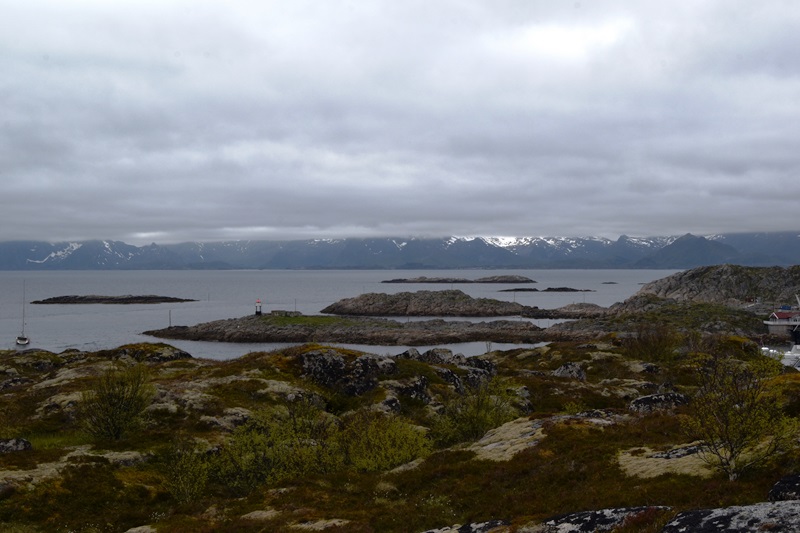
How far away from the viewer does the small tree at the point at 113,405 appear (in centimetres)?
4128

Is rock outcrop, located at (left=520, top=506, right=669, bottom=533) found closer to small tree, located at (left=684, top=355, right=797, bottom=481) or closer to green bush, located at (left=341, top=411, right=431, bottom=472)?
small tree, located at (left=684, top=355, right=797, bottom=481)

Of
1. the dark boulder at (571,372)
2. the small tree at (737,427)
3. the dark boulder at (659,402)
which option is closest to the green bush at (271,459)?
the small tree at (737,427)

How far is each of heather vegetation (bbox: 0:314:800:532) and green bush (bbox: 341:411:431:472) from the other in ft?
0.42

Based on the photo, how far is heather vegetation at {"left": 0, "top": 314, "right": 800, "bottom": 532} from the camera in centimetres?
2028

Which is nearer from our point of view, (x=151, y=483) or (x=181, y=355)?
(x=151, y=483)

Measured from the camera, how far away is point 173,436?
4278 centimetres

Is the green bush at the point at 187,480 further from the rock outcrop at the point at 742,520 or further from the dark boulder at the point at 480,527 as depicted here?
the rock outcrop at the point at 742,520

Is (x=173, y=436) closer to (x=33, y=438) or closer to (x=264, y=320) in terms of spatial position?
(x=33, y=438)

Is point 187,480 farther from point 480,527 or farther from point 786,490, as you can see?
point 786,490

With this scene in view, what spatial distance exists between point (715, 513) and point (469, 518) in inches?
434

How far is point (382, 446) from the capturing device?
112 ft

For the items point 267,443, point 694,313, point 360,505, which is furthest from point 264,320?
point 360,505

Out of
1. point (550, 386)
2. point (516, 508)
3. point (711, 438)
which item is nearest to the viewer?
point (711, 438)

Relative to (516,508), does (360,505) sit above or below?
below
